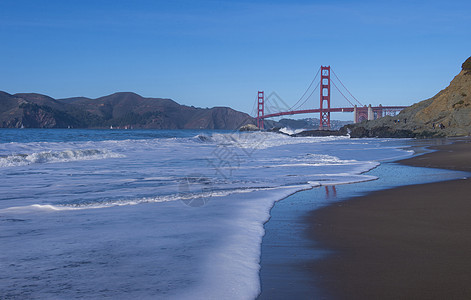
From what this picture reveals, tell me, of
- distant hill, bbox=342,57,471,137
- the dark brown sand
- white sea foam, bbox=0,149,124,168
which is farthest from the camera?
distant hill, bbox=342,57,471,137

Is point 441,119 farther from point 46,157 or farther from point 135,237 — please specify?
point 135,237

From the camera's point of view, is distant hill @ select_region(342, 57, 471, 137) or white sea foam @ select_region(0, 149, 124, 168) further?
distant hill @ select_region(342, 57, 471, 137)

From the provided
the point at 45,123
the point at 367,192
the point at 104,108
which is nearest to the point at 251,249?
the point at 367,192

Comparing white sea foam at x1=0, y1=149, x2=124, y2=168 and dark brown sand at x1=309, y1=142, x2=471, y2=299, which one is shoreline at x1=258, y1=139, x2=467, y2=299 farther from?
white sea foam at x1=0, y1=149, x2=124, y2=168

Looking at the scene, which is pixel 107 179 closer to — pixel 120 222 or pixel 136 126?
pixel 120 222

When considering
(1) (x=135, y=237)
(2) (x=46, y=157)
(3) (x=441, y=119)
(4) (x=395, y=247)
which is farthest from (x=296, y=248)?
(3) (x=441, y=119)

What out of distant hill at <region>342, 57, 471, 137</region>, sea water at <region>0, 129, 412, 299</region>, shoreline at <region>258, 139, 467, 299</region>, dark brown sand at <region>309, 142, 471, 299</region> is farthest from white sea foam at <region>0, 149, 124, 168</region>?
distant hill at <region>342, 57, 471, 137</region>

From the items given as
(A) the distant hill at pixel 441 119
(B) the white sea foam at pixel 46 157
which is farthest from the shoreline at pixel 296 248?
(A) the distant hill at pixel 441 119

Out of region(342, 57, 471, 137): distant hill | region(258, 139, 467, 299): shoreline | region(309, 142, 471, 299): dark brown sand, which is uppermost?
region(342, 57, 471, 137): distant hill
